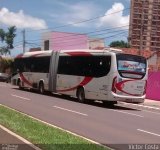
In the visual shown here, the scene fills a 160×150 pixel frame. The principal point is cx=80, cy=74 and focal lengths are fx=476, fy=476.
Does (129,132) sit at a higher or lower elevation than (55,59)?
lower

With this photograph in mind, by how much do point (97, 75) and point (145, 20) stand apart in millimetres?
22839

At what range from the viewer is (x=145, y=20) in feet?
155

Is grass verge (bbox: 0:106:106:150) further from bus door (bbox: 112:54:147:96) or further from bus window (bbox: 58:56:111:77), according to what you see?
bus window (bbox: 58:56:111:77)

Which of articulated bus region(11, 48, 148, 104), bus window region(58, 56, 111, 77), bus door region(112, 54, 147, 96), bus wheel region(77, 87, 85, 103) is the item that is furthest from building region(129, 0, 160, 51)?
bus door region(112, 54, 147, 96)

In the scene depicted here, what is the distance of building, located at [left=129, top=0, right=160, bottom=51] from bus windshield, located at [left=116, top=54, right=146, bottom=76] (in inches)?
627

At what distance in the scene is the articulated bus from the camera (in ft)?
80.3

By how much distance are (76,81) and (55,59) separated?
3.87 meters

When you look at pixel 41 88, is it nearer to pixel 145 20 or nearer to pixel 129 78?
pixel 129 78

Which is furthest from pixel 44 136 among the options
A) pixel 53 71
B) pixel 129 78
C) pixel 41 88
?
pixel 41 88

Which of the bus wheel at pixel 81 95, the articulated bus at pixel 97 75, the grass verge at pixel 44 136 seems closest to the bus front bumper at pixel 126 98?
the articulated bus at pixel 97 75

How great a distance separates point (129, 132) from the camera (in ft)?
47.3

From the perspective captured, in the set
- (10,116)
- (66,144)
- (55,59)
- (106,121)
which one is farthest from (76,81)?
(66,144)

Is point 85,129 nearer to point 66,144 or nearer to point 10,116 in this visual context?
point 10,116

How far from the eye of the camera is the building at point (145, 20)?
1758 inches
